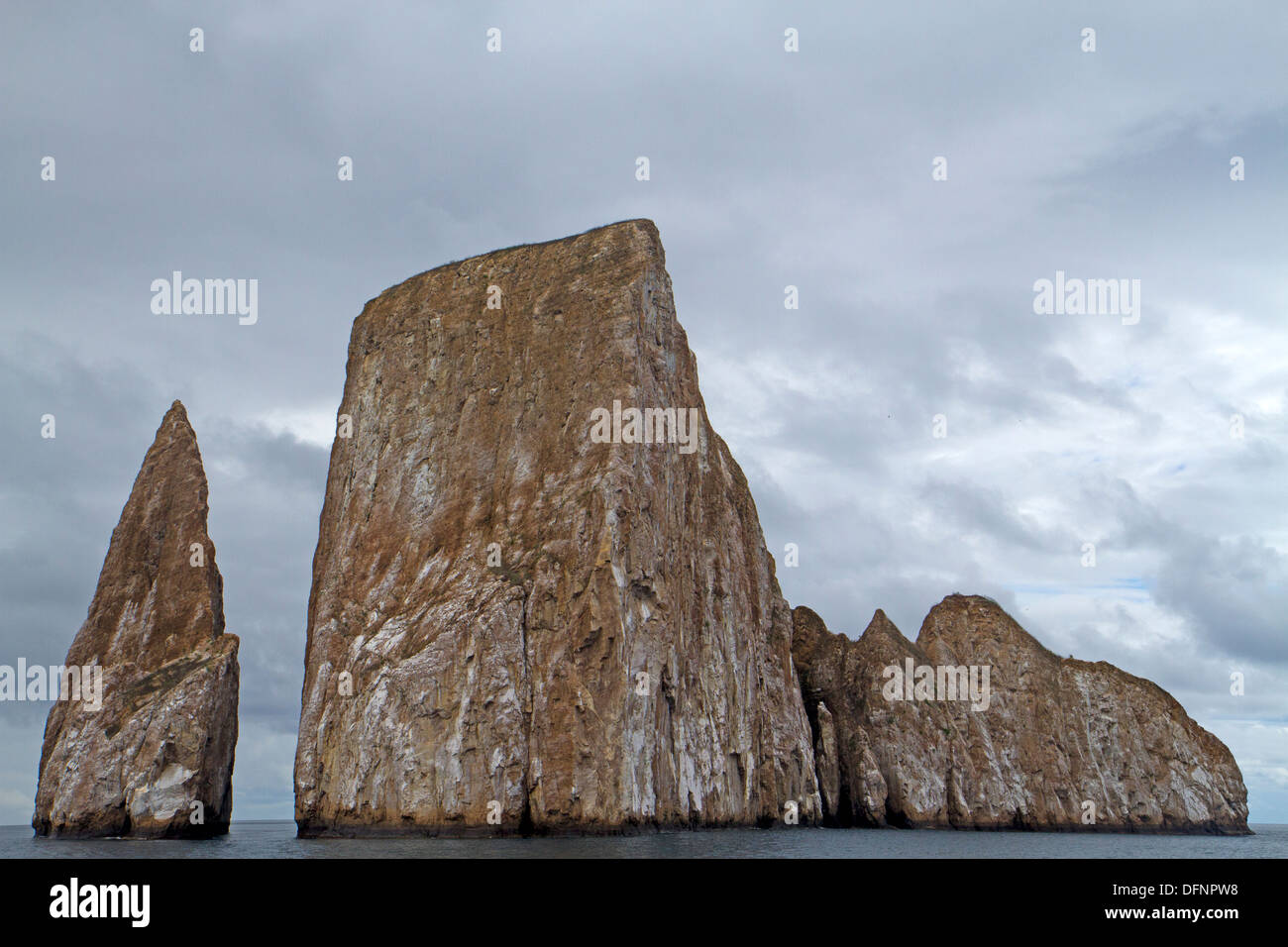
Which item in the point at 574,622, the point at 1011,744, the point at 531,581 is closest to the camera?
the point at 574,622

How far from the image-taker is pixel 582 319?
67.6 meters

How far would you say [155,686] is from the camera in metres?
65.4

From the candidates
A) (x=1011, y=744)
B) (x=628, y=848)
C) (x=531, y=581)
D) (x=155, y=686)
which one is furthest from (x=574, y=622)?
(x=1011, y=744)

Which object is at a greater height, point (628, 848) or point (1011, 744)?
point (628, 848)

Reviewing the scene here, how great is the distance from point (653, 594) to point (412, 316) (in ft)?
82.5

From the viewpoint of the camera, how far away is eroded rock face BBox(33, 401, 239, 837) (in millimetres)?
61875

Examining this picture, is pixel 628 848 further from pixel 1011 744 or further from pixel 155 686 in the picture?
pixel 1011 744

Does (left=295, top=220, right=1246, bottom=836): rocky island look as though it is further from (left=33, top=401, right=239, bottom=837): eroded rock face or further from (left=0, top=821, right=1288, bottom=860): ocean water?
(left=33, top=401, right=239, bottom=837): eroded rock face

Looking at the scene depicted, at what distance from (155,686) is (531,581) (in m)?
23.6

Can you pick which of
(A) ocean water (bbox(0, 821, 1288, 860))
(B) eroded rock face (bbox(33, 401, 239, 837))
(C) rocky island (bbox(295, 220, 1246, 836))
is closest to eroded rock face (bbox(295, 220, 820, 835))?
(C) rocky island (bbox(295, 220, 1246, 836))

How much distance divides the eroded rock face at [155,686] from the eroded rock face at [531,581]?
18.7 ft

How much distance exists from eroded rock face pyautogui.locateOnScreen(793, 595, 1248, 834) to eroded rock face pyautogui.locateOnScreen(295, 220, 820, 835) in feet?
37.9

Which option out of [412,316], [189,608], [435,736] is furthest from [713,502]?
[189,608]
